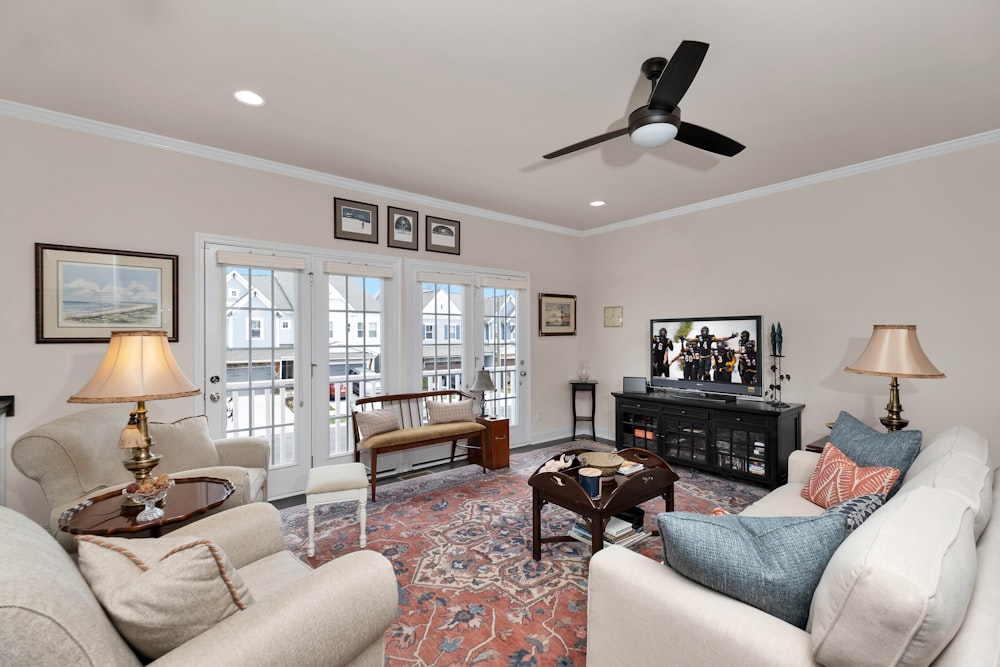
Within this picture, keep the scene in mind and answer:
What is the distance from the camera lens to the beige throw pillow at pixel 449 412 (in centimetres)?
435

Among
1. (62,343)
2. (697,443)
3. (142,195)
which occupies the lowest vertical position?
(697,443)

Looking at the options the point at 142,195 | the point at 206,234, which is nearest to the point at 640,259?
the point at 206,234

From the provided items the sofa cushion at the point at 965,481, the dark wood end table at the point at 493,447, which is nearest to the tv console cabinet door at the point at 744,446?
the dark wood end table at the point at 493,447

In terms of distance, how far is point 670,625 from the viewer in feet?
4.06

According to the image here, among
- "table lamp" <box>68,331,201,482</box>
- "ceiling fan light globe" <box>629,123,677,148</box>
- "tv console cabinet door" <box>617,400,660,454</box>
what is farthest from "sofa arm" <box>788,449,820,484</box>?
"table lamp" <box>68,331,201,482</box>

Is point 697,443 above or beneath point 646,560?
beneath

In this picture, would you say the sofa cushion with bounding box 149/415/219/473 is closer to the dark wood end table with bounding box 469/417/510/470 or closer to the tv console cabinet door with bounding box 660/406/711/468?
the dark wood end table with bounding box 469/417/510/470

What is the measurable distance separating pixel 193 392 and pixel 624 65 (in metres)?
2.62

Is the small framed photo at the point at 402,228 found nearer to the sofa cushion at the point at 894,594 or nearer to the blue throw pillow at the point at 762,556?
the blue throw pillow at the point at 762,556

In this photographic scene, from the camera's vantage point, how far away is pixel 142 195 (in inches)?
126

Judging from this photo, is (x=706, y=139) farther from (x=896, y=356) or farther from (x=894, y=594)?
(x=894, y=594)

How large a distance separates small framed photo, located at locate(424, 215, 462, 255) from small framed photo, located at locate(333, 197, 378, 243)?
56cm

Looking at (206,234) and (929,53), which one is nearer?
(929,53)

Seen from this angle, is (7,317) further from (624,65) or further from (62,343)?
(624,65)
